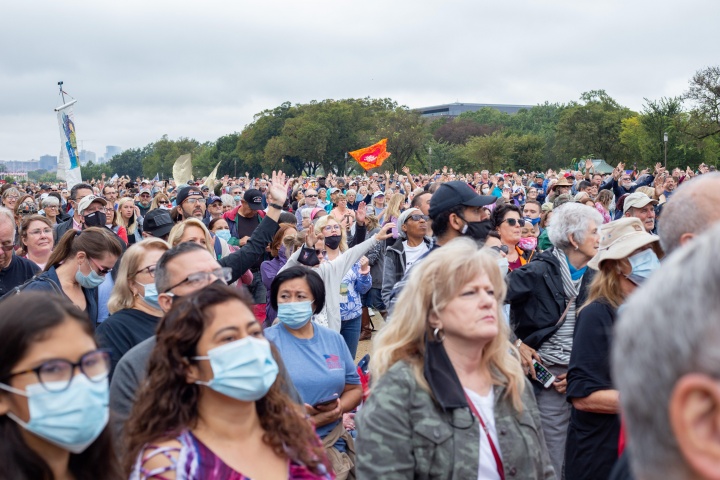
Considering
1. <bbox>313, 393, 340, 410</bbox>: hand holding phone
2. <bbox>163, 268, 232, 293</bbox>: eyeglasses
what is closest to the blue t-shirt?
<bbox>313, 393, 340, 410</bbox>: hand holding phone

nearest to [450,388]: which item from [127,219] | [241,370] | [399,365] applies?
[399,365]

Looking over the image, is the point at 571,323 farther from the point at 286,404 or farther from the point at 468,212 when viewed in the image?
the point at 286,404

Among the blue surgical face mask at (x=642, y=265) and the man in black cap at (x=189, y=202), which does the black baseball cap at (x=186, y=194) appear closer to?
the man in black cap at (x=189, y=202)

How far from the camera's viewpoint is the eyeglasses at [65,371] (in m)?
2.31

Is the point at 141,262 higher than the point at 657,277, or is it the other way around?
the point at 657,277

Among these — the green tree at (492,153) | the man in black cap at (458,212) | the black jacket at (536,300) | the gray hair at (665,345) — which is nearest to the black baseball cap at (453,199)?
the man in black cap at (458,212)

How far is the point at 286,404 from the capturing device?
2.97 meters

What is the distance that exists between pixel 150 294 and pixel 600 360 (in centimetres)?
255

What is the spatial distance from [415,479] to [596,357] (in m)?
1.31

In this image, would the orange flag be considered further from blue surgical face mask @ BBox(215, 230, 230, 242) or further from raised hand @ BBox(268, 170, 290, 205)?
raised hand @ BBox(268, 170, 290, 205)

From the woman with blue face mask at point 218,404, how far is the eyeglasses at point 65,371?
1.12ft

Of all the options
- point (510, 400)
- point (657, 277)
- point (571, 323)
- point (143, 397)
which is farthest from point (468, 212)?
point (657, 277)

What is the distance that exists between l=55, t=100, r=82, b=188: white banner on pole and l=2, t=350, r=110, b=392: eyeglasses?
72.7 feet

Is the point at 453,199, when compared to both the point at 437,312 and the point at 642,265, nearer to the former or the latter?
the point at 642,265
